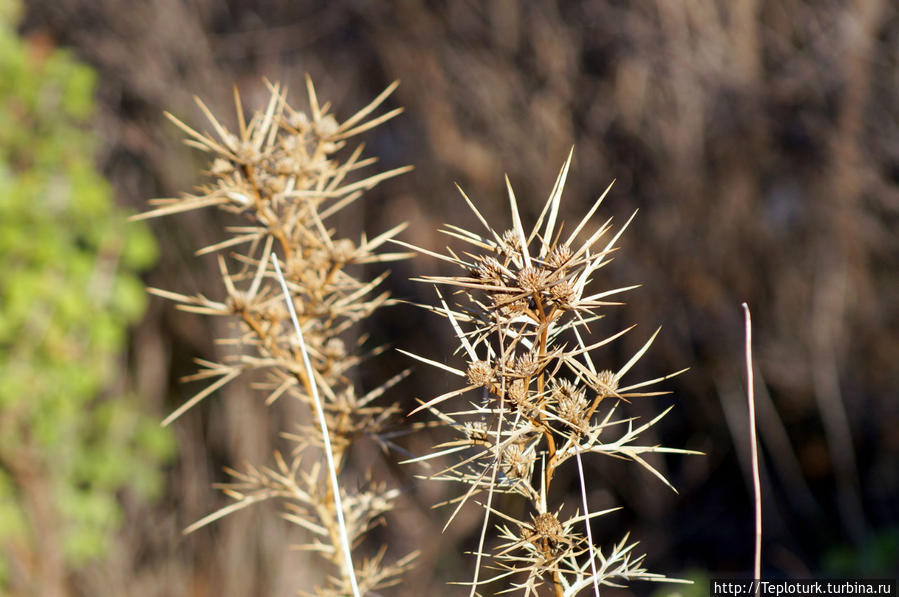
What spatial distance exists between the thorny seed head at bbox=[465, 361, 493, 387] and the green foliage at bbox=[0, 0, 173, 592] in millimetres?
3122

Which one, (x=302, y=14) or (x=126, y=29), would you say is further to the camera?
(x=302, y=14)

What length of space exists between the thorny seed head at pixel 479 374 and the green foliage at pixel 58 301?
3122 mm

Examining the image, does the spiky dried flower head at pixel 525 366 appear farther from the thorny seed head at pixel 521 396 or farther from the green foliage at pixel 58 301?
the green foliage at pixel 58 301

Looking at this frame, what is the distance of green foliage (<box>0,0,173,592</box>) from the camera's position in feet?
10.9

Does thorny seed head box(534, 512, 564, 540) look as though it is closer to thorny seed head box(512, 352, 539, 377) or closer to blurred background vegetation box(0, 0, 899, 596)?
thorny seed head box(512, 352, 539, 377)

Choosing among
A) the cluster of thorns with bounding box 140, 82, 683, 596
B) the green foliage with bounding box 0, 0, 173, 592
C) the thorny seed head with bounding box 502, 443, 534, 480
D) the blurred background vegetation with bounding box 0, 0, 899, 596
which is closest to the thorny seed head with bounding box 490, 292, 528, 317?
the cluster of thorns with bounding box 140, 82, 683, 596

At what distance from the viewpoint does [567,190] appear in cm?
351

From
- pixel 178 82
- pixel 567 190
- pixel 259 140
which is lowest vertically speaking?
pixel 567 190

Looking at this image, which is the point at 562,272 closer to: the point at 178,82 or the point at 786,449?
the point at 178,82

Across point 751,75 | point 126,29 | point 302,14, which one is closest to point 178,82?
point 126,29

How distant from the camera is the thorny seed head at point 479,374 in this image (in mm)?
611

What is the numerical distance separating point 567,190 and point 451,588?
1.86m

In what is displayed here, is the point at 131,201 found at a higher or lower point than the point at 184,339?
higher

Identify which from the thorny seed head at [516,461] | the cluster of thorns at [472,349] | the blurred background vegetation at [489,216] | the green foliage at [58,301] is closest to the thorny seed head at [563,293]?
the cluster of thorns at [472,349]
